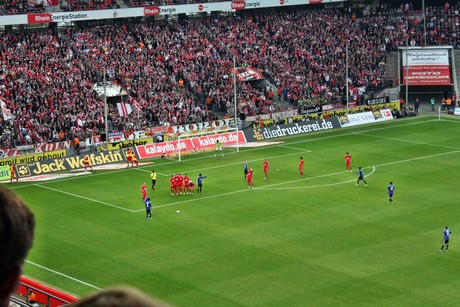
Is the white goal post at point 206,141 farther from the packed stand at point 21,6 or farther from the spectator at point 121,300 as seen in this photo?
the spectator at point 121,300

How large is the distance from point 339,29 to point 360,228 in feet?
172

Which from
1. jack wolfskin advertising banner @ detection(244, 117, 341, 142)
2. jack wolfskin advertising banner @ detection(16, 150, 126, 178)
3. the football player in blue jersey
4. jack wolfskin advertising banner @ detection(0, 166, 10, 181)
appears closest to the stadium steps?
jack wolfskin advertising banner @ detection(244, 117, 341, 142)

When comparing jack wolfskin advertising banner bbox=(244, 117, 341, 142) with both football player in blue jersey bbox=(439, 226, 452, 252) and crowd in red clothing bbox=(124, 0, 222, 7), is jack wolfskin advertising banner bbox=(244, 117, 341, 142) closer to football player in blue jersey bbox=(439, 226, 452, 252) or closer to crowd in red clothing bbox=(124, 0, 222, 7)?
crowd in red clothing bbox=(124, 0, 222, 7)

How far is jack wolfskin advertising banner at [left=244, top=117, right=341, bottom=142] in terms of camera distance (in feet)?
230

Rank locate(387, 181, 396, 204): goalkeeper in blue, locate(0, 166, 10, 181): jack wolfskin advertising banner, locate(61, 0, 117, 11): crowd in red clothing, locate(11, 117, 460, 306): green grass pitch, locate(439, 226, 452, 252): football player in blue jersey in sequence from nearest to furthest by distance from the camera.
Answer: locate(11, 117, 460, 306): green grass pitch, locate(439, 226, 452, 252): football player in blue jersey, locate(387, 181, 396, 204): goalkeeper in blue, locate(0, 166, 10, 181): jack wolfskin advertising banner, locate(61, 0, 117, 11): crowd in red clothing

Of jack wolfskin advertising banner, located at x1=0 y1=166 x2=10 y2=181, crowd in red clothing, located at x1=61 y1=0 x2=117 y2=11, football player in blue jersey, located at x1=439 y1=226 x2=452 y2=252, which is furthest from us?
crowd in red clothing, located at x1=61 y1=0 x2=117 y2=11

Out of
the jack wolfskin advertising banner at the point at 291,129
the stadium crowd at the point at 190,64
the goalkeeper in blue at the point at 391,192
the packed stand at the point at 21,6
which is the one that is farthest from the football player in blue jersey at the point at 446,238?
the packed stand at the point at 21,6

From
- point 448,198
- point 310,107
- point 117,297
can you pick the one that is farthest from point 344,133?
point 117,297

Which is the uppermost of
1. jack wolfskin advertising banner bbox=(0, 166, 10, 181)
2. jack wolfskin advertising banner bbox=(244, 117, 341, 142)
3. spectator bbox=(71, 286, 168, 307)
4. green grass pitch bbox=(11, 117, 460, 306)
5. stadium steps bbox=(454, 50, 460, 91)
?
spectator bbox=(71, 286, 168, 307)

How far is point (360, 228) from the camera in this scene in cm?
4409

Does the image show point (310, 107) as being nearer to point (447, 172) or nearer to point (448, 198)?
point (447, 172)

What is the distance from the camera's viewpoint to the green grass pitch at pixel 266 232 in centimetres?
3512

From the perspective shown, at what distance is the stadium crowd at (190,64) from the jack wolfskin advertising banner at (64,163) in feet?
14.5

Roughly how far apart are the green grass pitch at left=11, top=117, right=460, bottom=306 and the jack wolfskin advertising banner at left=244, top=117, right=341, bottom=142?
15.2 feet
